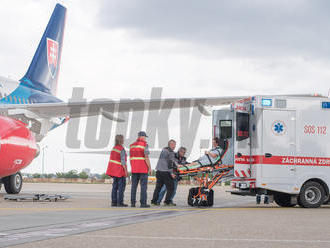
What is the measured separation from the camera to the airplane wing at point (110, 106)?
64.0 feet

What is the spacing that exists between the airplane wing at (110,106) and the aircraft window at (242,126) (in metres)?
4.98

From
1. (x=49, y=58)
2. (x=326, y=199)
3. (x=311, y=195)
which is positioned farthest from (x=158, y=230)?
(x=49, y=58)

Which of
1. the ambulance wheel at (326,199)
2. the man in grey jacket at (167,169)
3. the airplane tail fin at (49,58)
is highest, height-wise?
the airplane tail fin at (49,58)

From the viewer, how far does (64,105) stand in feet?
64.3

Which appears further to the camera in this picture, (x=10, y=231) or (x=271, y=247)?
(x=10, y=231)

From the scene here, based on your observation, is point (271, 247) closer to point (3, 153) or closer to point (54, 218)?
point (54, 218)

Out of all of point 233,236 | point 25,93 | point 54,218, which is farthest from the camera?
point 25,93

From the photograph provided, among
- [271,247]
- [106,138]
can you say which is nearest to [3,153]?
[106,138]

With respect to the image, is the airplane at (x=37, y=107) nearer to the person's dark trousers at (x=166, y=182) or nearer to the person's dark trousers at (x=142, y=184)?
the person's dark trousers at (x=166, y=182)

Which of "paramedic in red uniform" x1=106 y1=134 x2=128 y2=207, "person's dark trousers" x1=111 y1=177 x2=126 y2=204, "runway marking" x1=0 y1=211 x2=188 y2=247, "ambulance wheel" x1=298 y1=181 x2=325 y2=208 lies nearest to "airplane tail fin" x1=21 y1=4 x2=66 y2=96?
"paramedic in red uniform" x1=106 y1=134 x2=128 y2=207

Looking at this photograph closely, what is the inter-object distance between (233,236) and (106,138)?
11.7 metres

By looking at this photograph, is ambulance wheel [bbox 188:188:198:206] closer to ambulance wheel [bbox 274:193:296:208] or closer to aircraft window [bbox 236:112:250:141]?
aircraft window [bbox 236:112:250:141]

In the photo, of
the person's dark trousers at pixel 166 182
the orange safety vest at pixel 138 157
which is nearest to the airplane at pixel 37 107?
the person's dark trousers at pixel 166 182

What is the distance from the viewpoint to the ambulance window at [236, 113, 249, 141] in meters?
14.0
